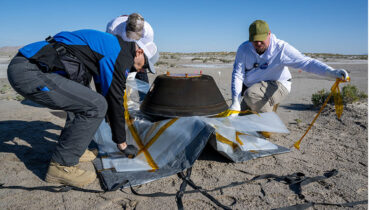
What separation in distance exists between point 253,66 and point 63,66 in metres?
2.70

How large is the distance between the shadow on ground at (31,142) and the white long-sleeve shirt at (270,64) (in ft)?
8.43

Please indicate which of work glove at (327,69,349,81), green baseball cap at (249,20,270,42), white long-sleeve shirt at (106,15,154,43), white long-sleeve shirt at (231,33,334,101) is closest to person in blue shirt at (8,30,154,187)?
white long-sleeve shirt at (106,15,154,43)

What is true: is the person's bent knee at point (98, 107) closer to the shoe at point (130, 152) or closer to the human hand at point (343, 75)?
the shoe at point (130, 152)

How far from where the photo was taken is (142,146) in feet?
10.9

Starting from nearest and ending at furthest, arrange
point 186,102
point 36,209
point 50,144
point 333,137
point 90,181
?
point 36,209 < point 90,181 < point 186,102 < point 50,144 < point 333,137

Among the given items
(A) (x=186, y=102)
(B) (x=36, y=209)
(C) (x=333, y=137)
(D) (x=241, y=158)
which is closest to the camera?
(B) (x=36, y=209)

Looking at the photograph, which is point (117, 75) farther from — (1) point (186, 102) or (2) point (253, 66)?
(2) point (253, 66)

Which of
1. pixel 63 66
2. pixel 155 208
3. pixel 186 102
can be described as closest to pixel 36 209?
pixel 155 208

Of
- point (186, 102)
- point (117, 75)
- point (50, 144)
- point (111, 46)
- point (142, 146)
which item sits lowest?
point (50, 144)

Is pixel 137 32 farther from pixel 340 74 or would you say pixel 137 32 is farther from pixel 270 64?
pixel 340 74

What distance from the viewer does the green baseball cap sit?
12.0 feet

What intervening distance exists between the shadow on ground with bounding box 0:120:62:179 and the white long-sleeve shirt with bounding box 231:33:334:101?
8.43ft

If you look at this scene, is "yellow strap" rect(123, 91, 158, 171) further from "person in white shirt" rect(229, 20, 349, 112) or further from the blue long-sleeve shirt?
"person in white shirt" rect(229, 20, 349, 112)

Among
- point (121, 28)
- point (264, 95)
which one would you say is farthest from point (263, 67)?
point (121, 28)
